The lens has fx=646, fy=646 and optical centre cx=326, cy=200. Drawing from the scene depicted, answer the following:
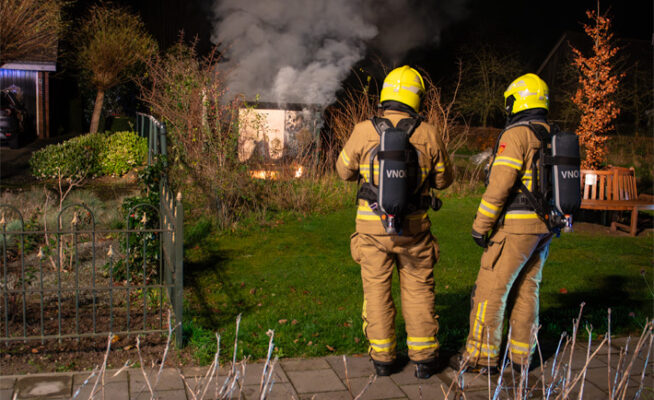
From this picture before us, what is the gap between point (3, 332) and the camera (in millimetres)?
4809

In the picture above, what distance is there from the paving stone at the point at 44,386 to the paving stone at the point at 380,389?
1706mm

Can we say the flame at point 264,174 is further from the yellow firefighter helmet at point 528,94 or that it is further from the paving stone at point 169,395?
the paving stone at point 169,395

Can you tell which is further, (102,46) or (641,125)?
(641,125)

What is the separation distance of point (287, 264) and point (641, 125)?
28.8m

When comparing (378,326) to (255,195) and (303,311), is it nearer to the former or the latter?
(303,311)

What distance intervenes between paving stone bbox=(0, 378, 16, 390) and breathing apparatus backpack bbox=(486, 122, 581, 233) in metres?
3.19

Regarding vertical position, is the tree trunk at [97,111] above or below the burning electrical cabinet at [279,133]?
above

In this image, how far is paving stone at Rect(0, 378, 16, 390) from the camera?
380 cm

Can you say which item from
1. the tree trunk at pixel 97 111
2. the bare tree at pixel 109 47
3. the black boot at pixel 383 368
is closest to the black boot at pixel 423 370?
the black boot at pixel 383 368

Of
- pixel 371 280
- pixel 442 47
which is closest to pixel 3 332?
pixel 371 280

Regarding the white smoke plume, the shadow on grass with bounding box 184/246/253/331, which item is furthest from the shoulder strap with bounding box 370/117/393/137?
the white smoke plume

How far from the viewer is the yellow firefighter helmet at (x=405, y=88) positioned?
13.4 ft

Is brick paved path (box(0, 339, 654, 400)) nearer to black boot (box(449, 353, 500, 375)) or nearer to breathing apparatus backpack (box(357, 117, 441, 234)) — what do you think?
black boot (box(449, 353, 500, 375))

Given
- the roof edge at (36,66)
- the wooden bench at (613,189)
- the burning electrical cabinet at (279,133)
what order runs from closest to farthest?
the wooden bench at (613,189)
the burning electrical cabinet at (279,133)
the roof edge at (36,66)
